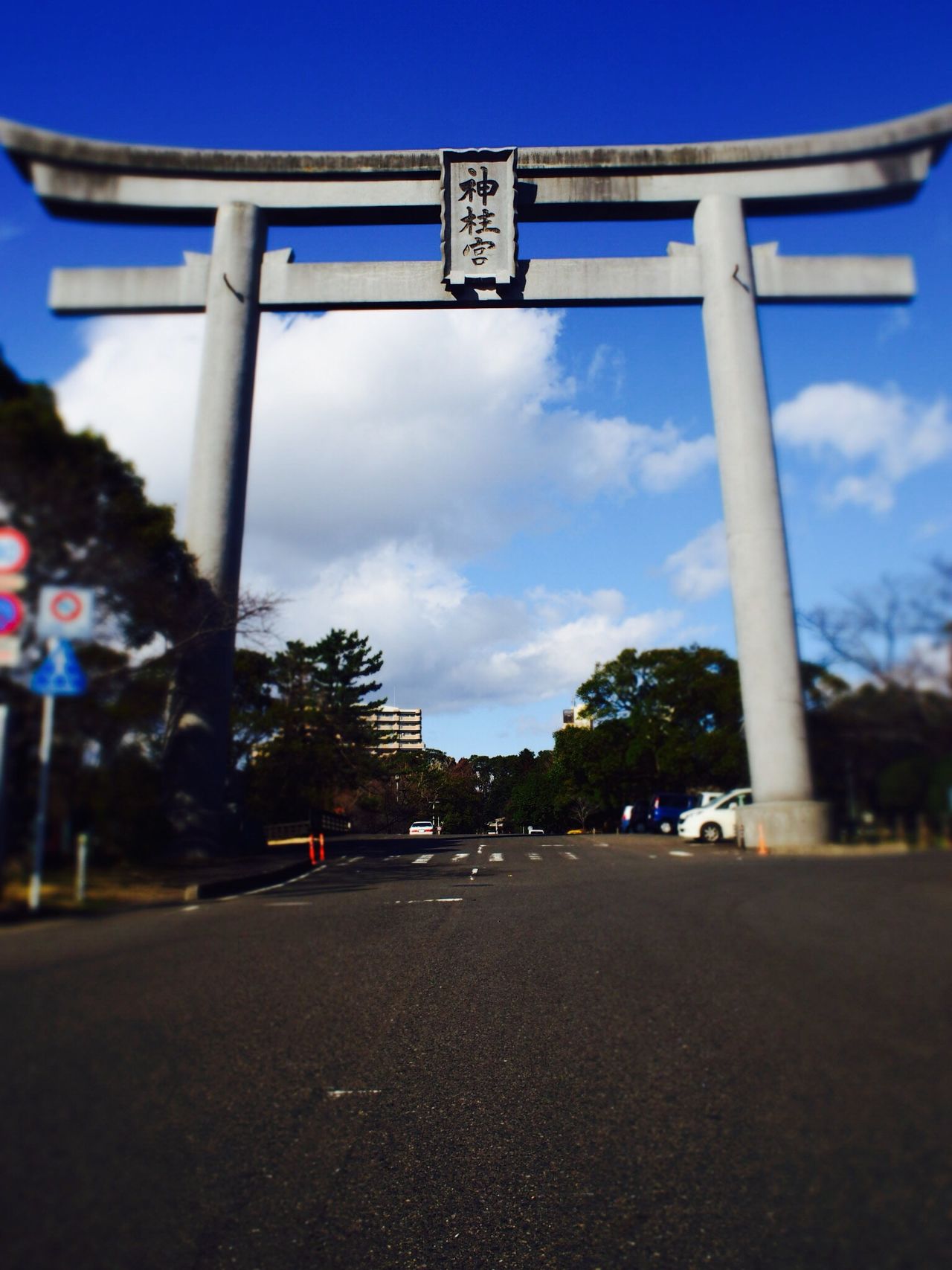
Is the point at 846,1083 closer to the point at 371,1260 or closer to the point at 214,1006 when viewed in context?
the point at 214,1006

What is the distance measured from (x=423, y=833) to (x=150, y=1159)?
3.03 ft

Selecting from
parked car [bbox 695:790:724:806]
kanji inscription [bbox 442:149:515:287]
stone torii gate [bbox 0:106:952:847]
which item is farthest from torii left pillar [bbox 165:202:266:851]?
parked car [bbox 695:790:724:806]

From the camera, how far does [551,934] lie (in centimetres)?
183

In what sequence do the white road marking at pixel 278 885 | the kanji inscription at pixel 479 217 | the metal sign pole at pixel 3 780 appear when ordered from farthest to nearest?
the kanji inscription at pixel 479 217, the white road marking at pixel 278 885, the metal sign pole at pixel 3 780

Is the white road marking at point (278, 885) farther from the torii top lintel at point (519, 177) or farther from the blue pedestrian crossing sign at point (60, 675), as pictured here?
the torii top lintel at point (519, 177)

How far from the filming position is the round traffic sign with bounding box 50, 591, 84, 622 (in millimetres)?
703

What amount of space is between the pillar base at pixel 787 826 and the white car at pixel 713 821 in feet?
0.26

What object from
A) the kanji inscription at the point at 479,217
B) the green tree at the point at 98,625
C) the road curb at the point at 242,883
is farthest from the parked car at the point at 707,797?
the kanji inscription at the point at 479,217

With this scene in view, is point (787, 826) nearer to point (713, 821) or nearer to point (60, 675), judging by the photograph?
point (713, 821)

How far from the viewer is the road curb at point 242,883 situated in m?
1.02

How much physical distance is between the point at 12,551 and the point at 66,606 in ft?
0.21

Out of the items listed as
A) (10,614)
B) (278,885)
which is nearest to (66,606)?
(10,614)

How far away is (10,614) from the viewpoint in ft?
2.22

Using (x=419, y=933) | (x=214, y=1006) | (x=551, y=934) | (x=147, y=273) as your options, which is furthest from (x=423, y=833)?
(x=147, y=273)
